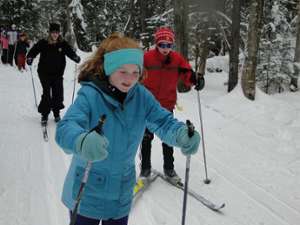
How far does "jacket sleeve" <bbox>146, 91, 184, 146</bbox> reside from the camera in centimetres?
275

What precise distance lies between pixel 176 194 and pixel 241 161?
2057mm

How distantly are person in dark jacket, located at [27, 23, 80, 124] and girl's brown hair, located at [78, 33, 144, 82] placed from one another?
217 inches

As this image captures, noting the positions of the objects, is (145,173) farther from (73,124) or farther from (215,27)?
(215,27)

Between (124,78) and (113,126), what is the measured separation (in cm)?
31

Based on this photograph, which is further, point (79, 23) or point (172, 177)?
point (79, 23)

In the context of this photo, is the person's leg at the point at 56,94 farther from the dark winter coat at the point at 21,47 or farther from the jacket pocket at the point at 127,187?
the dark winter coat at the point at 21,47

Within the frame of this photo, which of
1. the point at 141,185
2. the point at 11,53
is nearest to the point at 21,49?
the point at 11,53

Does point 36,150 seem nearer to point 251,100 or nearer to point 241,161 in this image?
point 241,161

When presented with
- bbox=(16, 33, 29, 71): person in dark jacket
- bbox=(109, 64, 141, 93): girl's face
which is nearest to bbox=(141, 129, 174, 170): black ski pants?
bbox=(109, 64, 141, 93): girl's face

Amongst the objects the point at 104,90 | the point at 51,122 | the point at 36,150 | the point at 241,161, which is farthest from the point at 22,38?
the point at 104,90

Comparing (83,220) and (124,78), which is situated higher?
(124,78)

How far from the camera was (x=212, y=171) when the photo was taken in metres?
6.37

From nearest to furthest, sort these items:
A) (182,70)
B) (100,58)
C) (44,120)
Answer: (100,58)
(182,70)
(44,120)

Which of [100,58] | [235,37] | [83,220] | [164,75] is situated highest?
[100,58]
